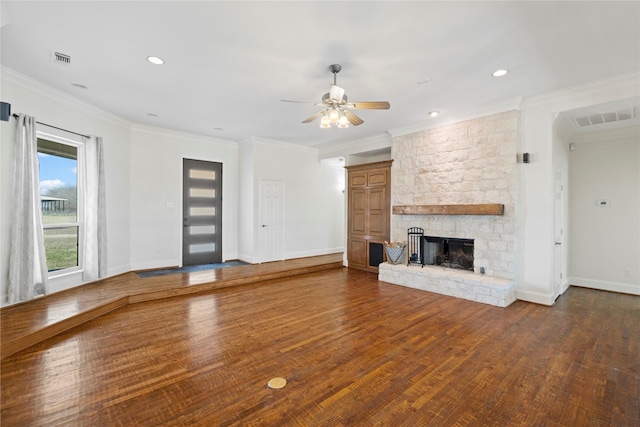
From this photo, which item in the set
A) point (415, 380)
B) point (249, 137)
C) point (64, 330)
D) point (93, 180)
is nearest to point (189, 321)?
point (64, 330)

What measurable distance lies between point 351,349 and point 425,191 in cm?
356

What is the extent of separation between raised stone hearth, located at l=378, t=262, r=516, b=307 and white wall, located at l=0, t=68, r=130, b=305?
5.09 meters

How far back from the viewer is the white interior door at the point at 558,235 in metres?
4.44

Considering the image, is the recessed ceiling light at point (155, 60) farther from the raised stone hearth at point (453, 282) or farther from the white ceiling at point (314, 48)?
the raised stone hearth at point (453, 282)

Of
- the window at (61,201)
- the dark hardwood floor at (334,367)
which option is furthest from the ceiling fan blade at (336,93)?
the window at (61,201)

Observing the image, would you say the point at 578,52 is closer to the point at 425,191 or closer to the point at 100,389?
the point at 425,191

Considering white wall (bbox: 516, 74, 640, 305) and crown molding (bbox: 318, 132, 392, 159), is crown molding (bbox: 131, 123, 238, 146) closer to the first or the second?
crown molding (bbox: 318, 132, 392, 159)

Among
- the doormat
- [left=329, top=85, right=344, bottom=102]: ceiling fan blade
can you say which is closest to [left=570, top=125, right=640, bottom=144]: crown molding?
[left=329, top=85, right=344, bottom=102]: ceiling fan blade

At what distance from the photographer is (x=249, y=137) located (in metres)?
6.71

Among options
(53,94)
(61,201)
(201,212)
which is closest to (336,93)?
(53,94)

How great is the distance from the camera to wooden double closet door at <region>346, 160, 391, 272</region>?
20.8 ft

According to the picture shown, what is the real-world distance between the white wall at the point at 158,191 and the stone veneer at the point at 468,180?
462 cm

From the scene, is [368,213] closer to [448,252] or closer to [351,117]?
[448,252]

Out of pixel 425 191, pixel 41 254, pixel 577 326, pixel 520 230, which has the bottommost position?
pixel 577 326
